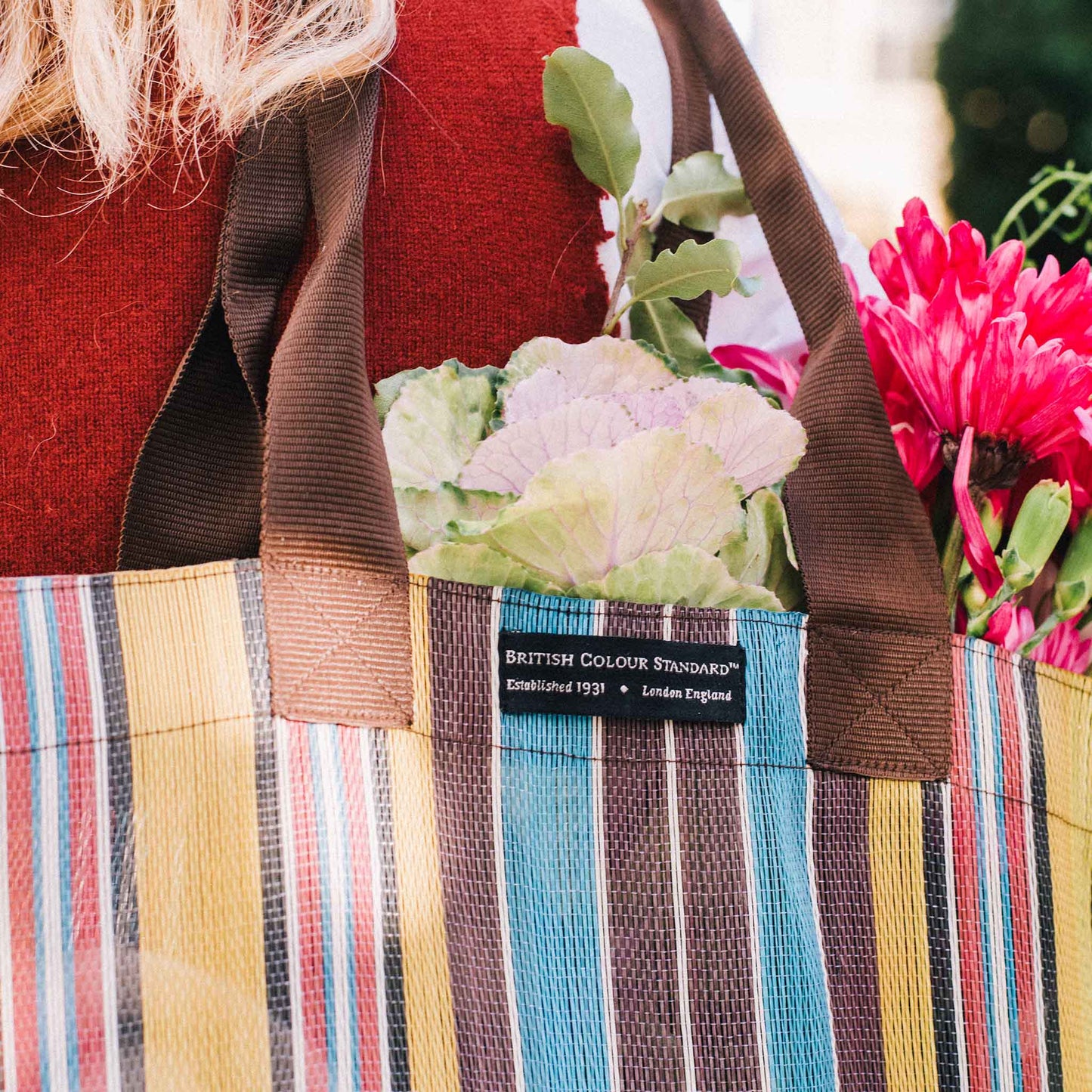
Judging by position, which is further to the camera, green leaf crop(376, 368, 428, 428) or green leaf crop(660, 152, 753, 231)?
green leaf crop(660, 152, 753, 231)

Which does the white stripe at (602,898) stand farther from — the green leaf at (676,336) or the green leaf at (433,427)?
the green leaf at (676,336)

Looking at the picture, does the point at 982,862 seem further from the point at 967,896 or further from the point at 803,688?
the point at 803,688

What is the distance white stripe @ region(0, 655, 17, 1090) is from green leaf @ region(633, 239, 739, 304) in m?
0.42

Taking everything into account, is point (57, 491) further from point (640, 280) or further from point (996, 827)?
point (996, 827)

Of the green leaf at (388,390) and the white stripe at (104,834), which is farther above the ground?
the green leaf at (388,390)

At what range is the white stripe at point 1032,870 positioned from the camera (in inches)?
22.1

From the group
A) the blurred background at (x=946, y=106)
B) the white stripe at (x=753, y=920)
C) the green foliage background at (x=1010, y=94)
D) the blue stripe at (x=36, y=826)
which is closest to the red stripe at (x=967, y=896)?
the white stripe at (x=753, y=920)

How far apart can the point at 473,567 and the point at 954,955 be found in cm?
31

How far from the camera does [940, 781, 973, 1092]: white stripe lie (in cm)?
54

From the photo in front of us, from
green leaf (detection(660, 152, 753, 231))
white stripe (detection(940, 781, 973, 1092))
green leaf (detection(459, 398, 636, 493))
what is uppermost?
green leaf (detection(660, 152, 753, 231))

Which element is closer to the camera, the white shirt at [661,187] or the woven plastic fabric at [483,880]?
the woven plastic fabric at [483,880]

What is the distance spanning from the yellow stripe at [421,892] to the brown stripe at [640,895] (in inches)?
3.2

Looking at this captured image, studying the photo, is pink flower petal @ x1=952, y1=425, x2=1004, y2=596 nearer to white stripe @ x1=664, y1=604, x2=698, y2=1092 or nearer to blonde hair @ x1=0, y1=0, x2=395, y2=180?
white stripe @ x1=664, y1=604, x2=698, y2=1092

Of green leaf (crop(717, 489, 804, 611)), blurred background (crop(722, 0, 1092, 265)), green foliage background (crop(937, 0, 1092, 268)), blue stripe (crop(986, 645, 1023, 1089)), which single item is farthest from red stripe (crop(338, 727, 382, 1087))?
green foliage background (crop(937, 0, 1092, 268))
